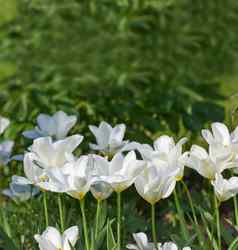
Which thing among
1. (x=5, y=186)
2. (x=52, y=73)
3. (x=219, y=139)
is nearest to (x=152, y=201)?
(x=219, y=139)

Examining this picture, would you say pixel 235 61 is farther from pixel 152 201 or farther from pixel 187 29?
pixel 152 201

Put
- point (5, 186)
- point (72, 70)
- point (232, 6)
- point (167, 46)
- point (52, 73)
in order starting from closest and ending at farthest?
point (5, 186) < point (52, 73) < point (72, 70) < point (167, 46) < point (232, 6)

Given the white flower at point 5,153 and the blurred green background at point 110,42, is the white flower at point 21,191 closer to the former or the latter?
the white flower at point 5,153

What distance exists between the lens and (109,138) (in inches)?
96.3

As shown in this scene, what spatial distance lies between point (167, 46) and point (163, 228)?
4489 millimetres

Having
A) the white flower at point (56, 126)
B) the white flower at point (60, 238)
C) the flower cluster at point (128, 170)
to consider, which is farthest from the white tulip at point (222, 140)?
the white flower at point (56, 126)

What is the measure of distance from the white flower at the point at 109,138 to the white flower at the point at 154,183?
1.21 feet

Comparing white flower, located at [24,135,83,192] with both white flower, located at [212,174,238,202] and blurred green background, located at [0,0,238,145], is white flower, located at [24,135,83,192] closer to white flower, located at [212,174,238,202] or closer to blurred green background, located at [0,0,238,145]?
white flower, located at [212,174,238,202]

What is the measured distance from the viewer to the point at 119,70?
661 centimetres

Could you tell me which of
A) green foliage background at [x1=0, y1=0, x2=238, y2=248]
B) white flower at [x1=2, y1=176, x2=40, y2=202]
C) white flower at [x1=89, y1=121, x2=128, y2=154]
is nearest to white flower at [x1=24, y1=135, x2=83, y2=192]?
white flower at [x1=89, y1=121, x2=128, y2=154]

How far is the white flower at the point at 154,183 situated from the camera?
2033mm

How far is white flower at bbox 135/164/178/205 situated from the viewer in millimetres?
2033

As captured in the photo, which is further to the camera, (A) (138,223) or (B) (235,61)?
(B) (235,61)

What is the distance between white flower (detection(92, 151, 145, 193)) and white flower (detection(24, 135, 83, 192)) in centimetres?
11
